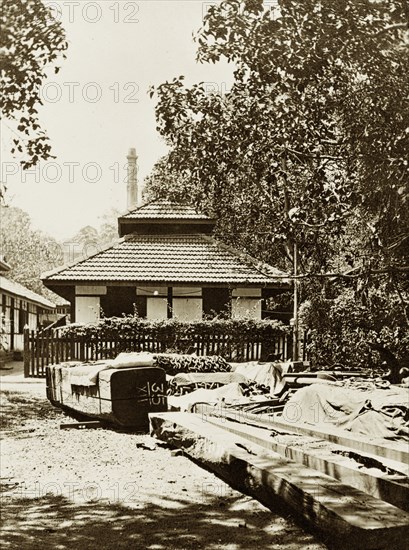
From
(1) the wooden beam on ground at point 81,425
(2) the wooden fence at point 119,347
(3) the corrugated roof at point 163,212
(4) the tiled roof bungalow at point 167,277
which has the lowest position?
(1) the wooden beam on ground at point 81,425

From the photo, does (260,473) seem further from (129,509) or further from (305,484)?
(129,509)

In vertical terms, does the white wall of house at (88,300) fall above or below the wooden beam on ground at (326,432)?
above

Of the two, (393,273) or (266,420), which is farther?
(266,420)

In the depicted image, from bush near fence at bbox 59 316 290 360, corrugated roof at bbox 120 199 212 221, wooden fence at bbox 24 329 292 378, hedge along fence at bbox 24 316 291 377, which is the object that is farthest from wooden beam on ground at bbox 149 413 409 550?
corrugated roof at bbox 120 199 212 221

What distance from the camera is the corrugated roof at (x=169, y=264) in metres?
20.9

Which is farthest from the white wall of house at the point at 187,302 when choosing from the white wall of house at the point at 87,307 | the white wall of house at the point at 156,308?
the white wall of house at the point at 87,307

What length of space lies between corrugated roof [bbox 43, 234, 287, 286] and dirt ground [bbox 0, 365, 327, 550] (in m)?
11.6

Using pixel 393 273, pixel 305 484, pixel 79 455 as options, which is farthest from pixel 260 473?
pixel 79 455

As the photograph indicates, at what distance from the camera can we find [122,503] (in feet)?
19.5

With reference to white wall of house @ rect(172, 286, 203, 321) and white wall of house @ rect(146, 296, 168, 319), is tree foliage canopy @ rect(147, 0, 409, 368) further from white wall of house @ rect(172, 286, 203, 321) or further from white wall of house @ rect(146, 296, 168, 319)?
white wall of house @ rect(146, 296, 168, 319)

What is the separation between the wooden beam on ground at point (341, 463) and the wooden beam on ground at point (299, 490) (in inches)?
11.3

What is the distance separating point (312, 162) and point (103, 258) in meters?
14.2

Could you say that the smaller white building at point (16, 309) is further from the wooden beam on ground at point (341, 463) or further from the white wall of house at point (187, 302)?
the wooden beam on ground at point (341, 463)

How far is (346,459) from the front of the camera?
5.70 metres
